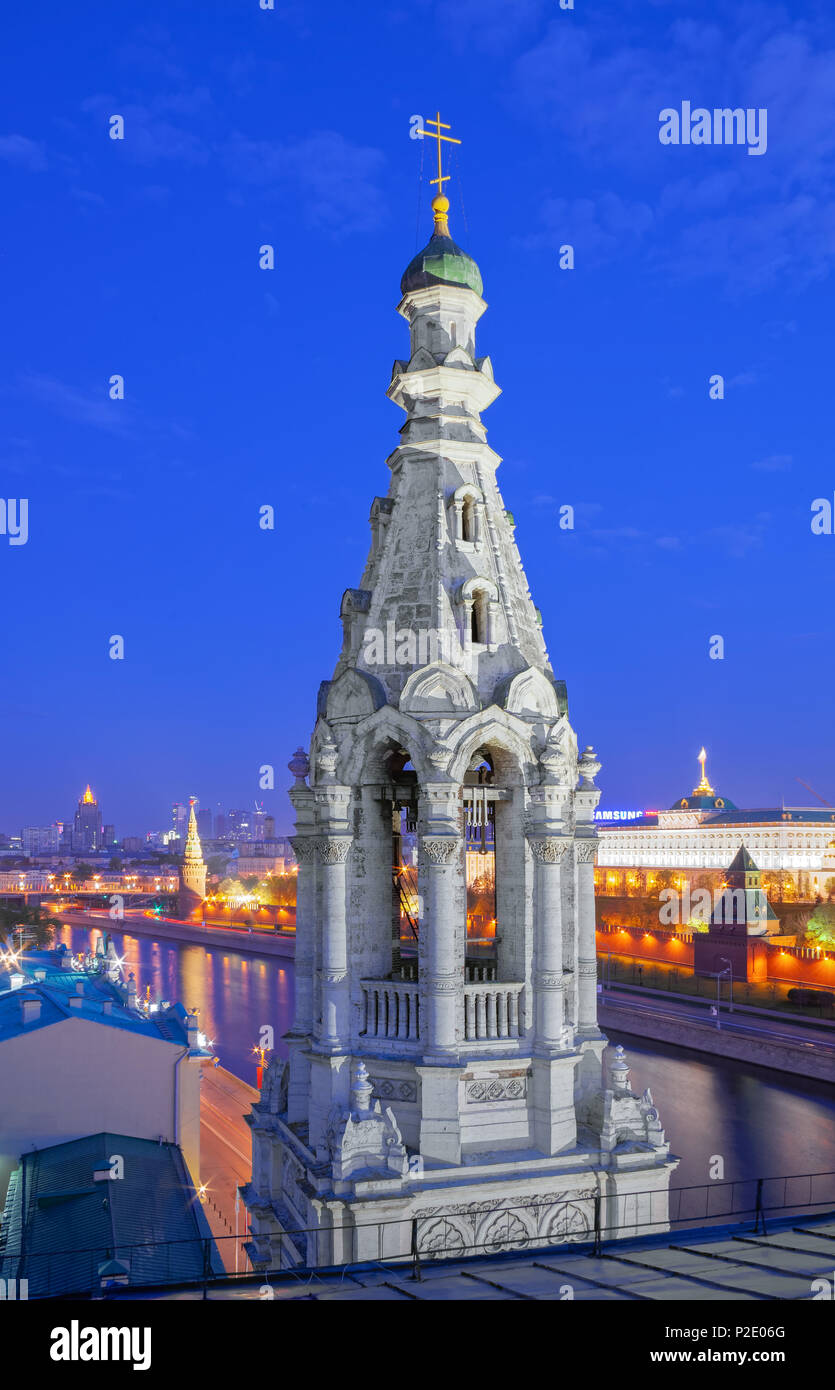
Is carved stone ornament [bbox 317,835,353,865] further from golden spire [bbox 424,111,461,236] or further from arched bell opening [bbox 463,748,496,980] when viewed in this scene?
golden spire [bbox 424,111,461,236]

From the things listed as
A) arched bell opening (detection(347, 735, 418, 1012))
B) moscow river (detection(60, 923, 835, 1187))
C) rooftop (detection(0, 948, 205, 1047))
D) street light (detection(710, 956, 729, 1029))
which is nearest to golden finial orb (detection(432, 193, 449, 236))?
arched bell opening (detection(347, 735, 418, 1012))

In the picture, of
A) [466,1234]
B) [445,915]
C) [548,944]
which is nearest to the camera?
[466,1234]

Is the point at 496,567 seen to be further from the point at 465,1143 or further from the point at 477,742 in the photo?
the point at 465,1143

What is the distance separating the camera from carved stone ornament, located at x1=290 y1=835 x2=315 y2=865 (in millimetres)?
14567

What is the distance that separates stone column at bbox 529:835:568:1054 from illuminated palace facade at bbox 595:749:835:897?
125 m

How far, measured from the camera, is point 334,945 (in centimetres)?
1284

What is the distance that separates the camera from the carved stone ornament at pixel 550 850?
12641 millimetres

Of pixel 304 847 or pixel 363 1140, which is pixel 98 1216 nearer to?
pixel 304 847

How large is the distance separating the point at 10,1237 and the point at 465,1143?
14.2m

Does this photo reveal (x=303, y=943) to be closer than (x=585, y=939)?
No

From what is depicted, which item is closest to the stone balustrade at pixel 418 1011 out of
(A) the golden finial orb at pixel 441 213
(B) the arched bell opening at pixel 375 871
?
(B) the arched bell opening at pixel 375 871

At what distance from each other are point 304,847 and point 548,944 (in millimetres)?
4161

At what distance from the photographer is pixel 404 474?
1398cm

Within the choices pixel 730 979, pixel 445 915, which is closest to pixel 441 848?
pixel 445 915
